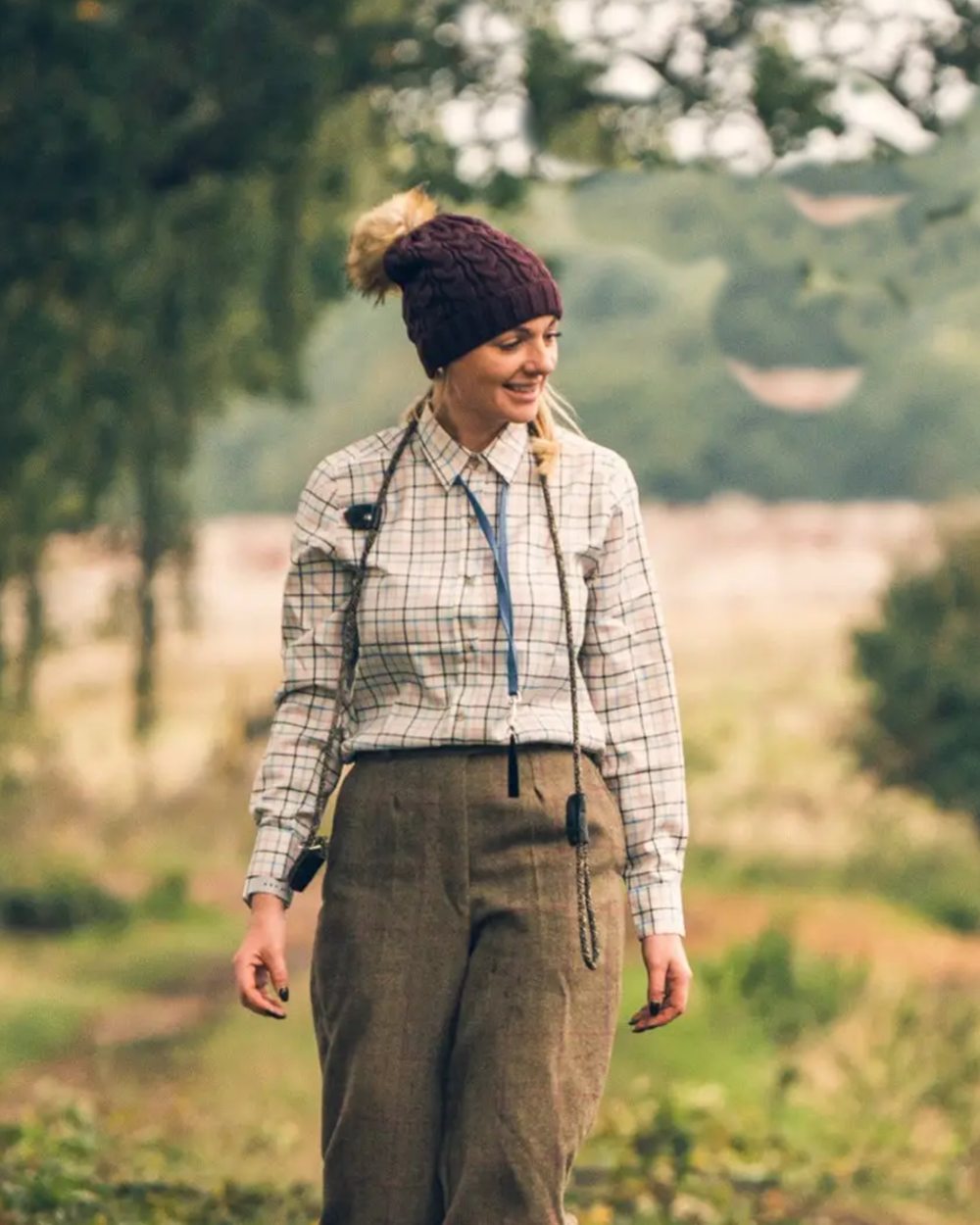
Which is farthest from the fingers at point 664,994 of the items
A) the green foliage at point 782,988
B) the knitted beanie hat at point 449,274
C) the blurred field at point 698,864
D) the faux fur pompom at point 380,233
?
the green foliage at point 782,988

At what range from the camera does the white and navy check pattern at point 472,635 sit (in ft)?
10.5

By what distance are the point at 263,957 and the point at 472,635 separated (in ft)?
1.74

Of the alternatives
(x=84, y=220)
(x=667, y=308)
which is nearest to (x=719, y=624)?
(x=667, y=308)

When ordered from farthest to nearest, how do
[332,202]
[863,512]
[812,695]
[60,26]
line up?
[863,512], [812,695], [332,202], [60,26]

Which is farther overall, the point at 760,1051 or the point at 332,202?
the point at 332,202

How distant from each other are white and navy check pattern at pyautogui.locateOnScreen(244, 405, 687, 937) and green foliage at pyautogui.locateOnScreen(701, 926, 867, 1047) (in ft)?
20.5

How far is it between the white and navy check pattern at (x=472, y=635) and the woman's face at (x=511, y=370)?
7cm

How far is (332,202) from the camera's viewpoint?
34.8 ft

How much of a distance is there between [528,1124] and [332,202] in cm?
798

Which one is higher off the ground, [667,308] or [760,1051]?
[667,308]

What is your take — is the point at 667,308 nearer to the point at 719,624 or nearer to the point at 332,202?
the point at 719,624

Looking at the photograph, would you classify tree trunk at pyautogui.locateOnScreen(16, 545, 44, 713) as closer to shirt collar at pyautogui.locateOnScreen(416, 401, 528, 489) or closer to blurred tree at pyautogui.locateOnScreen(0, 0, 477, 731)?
blurred tree at pyautogui.locateOnScreen(0, 0, 477, 731)

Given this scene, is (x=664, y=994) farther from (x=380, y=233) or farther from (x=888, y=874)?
(x=888, y=874)

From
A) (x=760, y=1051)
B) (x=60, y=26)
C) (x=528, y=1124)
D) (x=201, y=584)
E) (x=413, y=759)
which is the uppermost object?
(x=60, y=26)
